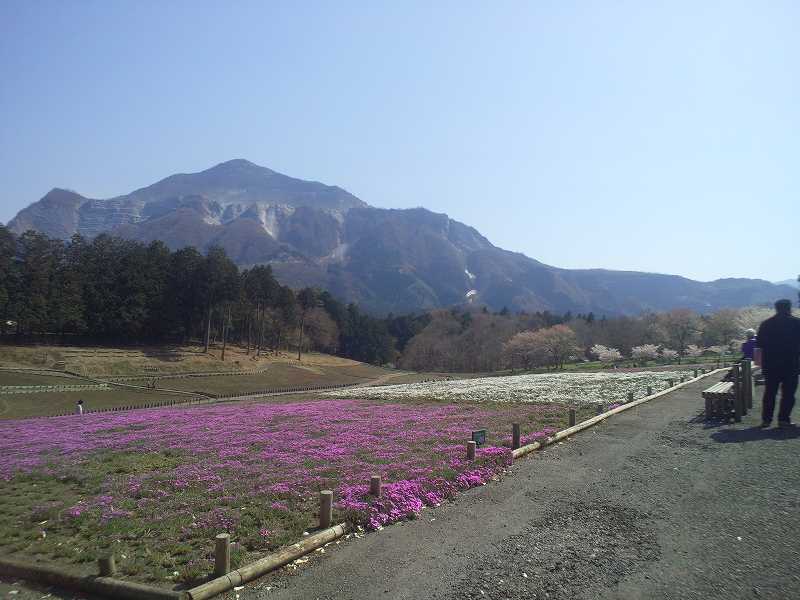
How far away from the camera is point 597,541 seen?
7.98 meters

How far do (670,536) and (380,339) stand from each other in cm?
12954

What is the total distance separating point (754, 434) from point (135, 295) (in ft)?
293

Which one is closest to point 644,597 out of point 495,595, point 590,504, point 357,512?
point 495,595

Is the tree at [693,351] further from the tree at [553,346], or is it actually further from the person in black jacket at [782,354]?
the person in black jacket at [782,354]

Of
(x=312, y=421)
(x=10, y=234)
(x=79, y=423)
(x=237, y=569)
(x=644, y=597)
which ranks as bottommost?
(x=79, y=423)

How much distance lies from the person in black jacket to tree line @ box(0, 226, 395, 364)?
8221 centimetres

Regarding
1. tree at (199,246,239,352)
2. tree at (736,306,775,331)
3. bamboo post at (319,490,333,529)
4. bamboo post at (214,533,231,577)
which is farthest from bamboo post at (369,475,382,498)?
tree at (736,306,775,331)

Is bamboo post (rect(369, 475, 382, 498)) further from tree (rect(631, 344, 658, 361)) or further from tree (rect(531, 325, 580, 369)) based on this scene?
tree (rect(631, 344, 658, 361))

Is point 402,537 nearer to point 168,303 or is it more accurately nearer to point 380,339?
point 168,303

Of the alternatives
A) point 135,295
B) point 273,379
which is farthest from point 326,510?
point 135,295

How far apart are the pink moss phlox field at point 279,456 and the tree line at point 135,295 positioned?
52.6 meters

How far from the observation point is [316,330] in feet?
425

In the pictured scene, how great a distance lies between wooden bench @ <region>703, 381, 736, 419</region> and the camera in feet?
56.0

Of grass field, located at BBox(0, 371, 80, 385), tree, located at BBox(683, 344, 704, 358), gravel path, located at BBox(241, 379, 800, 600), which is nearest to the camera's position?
gravel path, located at BBox(241, 379, 800, 600)
